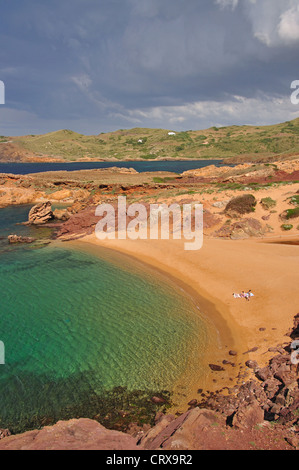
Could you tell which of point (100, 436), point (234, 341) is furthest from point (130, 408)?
point (234, 341)

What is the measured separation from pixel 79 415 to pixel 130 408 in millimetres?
1547

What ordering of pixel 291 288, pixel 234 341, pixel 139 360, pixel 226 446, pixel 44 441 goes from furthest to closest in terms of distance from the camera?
pixel 291 288 → pixel 234 341 → pixel 139 360 → pixel 44 441 → pixel 226 446

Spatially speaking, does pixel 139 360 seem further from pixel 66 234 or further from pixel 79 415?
pixel 66 234

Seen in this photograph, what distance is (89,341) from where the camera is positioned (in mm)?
11766

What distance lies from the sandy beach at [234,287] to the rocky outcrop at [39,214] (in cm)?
1277

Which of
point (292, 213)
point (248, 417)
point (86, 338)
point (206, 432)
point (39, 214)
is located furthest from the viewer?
point (39, 214)

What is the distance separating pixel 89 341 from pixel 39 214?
25959mm

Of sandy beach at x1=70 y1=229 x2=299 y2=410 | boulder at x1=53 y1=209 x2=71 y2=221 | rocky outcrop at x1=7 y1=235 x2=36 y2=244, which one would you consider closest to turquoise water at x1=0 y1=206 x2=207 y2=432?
sandy beach at x1=70 y1=229 x2=299 y2=410

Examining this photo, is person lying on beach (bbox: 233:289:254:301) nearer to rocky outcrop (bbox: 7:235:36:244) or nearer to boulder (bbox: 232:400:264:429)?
boulder (bbox: 232:400:264:429)

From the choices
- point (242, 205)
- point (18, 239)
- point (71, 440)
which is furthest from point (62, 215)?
point (71, 440)

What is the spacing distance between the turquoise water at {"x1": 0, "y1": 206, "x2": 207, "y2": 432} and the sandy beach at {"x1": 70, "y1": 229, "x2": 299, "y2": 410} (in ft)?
3.30

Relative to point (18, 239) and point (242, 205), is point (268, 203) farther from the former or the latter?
point (18, 239)

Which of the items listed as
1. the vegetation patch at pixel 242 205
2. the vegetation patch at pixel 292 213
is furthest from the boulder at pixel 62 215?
the vegetation patch at pixel 292 213

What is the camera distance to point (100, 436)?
6.26m
